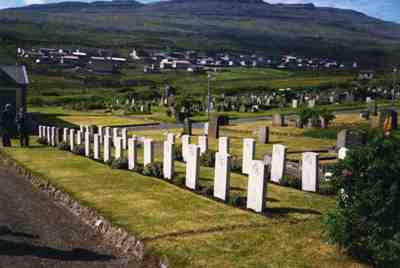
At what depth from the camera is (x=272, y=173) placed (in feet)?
59.8

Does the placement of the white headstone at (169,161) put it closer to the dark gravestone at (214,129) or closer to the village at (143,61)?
the dark gravestone at (214,129)

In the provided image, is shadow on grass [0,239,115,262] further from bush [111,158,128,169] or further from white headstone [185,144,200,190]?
bush [111,158,128,169]

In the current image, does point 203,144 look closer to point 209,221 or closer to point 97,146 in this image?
point 97,146

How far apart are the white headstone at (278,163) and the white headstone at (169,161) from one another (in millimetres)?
2986

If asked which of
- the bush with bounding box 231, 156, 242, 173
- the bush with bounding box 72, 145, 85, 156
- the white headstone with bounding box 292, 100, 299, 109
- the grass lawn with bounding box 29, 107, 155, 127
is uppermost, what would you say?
the bush with bounding box 231, 156, 242, 173

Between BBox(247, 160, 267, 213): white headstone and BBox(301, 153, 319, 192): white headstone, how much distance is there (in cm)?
303

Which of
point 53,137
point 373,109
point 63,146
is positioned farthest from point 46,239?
point 373,109

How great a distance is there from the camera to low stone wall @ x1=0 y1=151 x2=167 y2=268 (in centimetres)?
1137

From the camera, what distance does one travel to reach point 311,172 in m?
16.3

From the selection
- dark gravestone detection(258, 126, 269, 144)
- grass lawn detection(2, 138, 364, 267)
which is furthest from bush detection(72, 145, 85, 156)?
dark gravestone detection(258, 126, 269, 144)

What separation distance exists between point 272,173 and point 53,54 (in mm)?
158601

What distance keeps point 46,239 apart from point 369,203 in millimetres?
6214

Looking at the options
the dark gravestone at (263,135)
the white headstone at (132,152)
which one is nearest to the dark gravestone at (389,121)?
the dark gravestone at (263,135)

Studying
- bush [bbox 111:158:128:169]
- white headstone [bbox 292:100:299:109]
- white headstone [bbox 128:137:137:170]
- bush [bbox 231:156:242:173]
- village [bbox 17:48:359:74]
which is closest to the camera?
white headstone [bbox 128:137:137:170]
